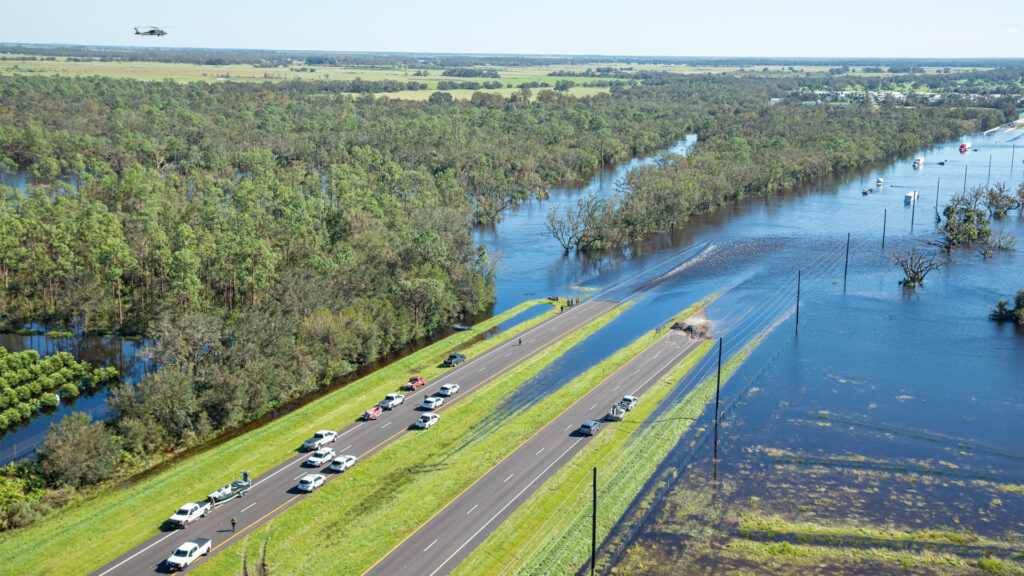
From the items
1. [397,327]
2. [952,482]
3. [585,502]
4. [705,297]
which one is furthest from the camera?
[705,297]

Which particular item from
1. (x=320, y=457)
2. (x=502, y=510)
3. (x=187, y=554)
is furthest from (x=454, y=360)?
(x=187, y=554)

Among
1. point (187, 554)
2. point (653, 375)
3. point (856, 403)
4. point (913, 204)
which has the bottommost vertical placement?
point (187, 554)

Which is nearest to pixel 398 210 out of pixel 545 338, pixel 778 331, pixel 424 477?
pixel 545 338

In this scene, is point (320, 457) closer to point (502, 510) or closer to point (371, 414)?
point (371, 414)

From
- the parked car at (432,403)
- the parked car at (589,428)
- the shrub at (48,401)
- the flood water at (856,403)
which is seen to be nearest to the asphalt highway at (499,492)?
the parked car at (589,428)

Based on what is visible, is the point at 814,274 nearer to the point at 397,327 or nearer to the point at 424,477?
the point at 397,327

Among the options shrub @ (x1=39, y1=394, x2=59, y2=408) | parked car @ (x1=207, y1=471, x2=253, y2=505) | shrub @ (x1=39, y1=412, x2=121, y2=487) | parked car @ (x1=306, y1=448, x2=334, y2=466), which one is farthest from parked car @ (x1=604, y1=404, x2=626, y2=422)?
shrub @ (x1=39, y1=394, x2=59, y2=408)
